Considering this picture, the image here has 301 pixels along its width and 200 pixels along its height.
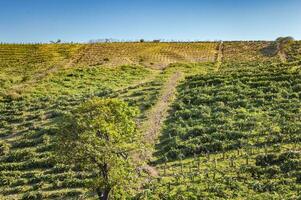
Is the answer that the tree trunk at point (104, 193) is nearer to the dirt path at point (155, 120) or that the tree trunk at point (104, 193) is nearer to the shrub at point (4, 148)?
the dirt path at point (155, 120)

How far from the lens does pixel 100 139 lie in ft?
101

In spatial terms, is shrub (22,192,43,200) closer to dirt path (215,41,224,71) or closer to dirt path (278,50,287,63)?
dirt path (215,41,224,71)

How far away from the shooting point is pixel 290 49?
87688mm

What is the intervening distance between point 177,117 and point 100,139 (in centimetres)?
2295

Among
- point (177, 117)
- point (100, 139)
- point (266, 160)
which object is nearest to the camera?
point (100, 139)

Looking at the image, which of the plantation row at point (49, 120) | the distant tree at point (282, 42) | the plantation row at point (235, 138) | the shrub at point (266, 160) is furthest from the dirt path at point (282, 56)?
the shrub at point (266, 160)

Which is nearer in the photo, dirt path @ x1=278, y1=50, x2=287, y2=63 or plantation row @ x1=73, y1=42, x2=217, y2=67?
dirt path @ x1=278, y1=50, x2=287, y2=63

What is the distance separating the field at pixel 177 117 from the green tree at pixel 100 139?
5.61 feet

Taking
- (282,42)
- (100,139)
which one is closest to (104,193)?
(100,139)

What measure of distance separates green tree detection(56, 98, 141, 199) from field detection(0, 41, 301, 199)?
1.71 metres

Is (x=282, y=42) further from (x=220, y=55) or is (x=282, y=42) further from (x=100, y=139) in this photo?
(x=100, y=139)

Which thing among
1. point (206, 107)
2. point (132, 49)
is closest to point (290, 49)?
point (132, 49)

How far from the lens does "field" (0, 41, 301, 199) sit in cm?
3909

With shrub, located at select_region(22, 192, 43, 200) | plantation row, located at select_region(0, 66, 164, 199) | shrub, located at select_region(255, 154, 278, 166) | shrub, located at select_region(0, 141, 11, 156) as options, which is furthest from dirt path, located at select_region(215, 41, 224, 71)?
shrub, located at select_region(22, 192, 43, 200)
